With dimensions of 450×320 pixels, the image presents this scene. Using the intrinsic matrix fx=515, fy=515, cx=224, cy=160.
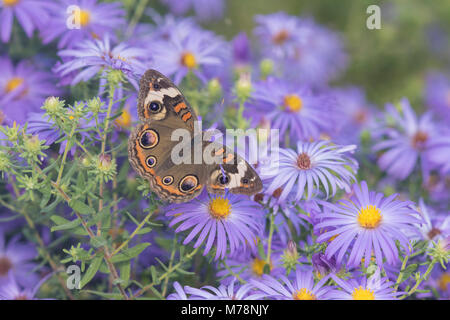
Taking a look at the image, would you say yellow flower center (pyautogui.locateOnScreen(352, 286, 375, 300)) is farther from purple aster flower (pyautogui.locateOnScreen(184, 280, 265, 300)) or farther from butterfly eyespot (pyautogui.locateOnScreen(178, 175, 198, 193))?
butterfly eyespot (pyautogui.locateOnScreen(178, 175, 198, 193))

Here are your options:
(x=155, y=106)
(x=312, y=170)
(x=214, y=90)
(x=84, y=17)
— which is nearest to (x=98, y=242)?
(x=155, y=106)

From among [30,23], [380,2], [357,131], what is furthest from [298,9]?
[30,23]

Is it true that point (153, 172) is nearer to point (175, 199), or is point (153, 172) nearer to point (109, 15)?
point (175, 199)

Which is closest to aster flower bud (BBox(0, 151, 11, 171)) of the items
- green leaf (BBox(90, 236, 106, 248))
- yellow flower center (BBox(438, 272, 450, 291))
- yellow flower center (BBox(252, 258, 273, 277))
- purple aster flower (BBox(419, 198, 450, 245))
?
green leaf (BBox(90, 236, 106, 248))

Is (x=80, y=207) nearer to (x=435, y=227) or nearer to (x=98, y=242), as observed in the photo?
(x=98, y=242)

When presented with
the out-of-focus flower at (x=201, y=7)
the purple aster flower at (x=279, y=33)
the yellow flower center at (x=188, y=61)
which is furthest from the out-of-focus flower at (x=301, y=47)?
the yellow flower center at (x=188, y=61)

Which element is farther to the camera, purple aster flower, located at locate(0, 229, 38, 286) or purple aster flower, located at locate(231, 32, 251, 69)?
purple aster flower, located at locate(231, 32, 251, 69)

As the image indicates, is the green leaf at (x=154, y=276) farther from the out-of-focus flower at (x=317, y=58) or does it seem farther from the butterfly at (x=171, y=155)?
the out-of-focus flower at (x=317, y=58)
